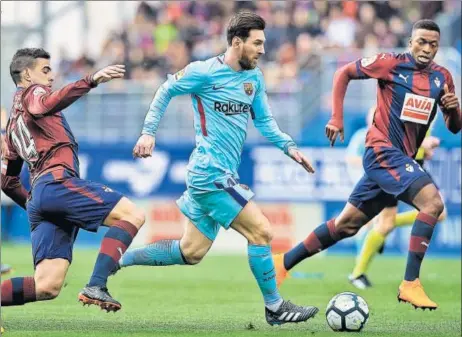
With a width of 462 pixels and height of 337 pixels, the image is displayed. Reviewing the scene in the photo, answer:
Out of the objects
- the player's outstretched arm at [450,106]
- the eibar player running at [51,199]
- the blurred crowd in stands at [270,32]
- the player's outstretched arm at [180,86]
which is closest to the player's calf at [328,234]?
the player's outstretched arm at [450,106]

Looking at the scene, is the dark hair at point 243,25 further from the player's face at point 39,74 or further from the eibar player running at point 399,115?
the player's face at point 39,74

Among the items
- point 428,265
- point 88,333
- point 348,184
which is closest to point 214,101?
point 88,333

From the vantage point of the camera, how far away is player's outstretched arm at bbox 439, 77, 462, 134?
34.6ft

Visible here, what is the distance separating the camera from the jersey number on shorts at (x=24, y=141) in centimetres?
893

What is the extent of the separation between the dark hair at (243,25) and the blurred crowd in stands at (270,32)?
1133 centimetres

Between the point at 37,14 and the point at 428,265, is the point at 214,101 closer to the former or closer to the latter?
the point at 428,265

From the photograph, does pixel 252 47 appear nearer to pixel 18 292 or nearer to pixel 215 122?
→ pixel 215 122

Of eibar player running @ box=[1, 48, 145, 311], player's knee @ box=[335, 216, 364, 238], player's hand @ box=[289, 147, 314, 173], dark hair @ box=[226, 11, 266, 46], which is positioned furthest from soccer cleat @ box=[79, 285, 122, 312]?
player's knee @ box=[335, 216, 364, 238]

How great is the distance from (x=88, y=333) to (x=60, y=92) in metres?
1.76

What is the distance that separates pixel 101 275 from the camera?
8.63 m

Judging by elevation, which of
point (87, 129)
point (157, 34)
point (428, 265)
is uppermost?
point (157, 34)

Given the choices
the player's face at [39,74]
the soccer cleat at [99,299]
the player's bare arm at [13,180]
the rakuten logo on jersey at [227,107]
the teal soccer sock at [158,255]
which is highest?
the player's face at [39,74]

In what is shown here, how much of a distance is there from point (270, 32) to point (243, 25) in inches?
488

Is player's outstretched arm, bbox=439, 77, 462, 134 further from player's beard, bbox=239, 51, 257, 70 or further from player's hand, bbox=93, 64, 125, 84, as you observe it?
player's hand, bbox=93, 64, 125, 84
